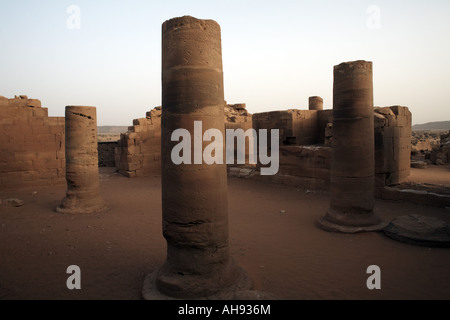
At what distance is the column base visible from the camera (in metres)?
3.92

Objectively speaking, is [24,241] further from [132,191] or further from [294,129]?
[294,129]

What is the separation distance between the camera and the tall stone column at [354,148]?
735cm

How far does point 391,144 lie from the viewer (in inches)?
414

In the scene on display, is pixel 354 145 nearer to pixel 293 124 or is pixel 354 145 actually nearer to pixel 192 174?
pixel 192 174

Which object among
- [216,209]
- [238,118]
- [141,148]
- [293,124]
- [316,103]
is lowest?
[216,209]

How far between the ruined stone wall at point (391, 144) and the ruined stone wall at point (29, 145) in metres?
13.1

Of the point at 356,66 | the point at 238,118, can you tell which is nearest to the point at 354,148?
the point at 356,66

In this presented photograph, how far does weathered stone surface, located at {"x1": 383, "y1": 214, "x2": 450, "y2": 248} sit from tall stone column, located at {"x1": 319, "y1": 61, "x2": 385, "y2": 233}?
438 millimetres

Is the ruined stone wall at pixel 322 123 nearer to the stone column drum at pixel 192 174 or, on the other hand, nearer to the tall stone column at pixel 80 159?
the tall stone column at pixel 80 159

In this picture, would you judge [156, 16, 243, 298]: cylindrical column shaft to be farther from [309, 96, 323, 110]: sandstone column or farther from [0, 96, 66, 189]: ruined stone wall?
[309, 96, 323, 110]: sandstone column

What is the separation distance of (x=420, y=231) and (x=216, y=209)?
16.5ft

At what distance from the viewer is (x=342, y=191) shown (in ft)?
25.1

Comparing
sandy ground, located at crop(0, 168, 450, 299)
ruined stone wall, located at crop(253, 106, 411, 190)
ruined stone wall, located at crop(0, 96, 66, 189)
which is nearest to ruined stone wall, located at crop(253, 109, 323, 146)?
ruined stone wall, located at crop(253, 106, 411, 190)

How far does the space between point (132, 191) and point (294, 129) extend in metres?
7.51
